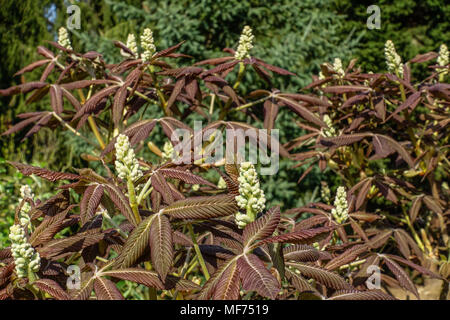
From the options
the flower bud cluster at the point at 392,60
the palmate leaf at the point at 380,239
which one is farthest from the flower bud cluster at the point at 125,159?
the flower bud cluster at the point at 392,60

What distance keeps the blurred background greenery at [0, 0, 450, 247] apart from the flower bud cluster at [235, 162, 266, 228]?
3247 millimetres

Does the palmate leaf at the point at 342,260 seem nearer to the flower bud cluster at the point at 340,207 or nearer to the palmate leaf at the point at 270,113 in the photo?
the flower bud cluster at the point at 340,207

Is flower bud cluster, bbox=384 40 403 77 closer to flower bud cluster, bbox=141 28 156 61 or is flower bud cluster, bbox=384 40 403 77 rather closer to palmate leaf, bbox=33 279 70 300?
flower bud cluster, bbox=141 28 156 61

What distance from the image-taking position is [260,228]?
0.89 metres

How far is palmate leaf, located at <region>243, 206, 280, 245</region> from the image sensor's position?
88 centimetres

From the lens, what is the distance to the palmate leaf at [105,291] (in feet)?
3.12

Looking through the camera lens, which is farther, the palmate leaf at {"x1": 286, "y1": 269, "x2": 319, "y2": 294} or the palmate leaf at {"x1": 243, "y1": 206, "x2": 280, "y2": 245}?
the palmate leaf at {"x1": 286, "y1": 269, "x2": 319, "y2": 294}

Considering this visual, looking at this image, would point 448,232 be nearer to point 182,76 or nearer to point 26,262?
point 182,76

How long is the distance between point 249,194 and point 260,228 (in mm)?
76

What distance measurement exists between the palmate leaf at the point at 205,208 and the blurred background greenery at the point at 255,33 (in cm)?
323

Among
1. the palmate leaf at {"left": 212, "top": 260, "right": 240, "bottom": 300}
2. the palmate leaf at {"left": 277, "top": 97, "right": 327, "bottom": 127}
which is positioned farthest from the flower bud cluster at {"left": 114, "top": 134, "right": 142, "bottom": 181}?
the palmate leaf at {"left": 277, "top": 97, "right": 327, "bottom": 127}

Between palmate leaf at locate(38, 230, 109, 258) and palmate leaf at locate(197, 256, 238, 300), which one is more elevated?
palmate leaf at locate(38, 230, 109, 258)
